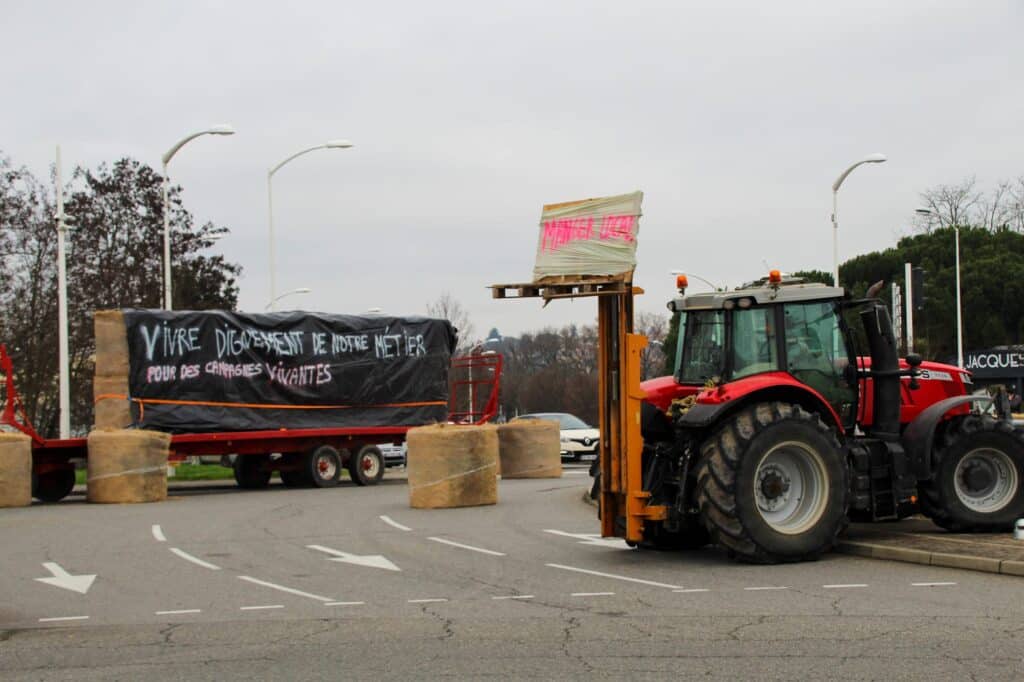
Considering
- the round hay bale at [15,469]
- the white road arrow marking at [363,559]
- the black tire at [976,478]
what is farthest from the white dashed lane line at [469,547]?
the round hay bale at [15,469]

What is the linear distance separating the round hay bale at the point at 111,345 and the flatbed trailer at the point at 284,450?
145 cm

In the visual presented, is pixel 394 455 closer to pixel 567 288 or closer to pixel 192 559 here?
pixel 192 559

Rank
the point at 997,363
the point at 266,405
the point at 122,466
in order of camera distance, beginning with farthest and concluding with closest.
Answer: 1. the point at 997,363
2. the point at 266,405
3. the point at 122,466

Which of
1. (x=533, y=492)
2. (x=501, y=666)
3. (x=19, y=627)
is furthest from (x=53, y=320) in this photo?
(x=501, y=666)

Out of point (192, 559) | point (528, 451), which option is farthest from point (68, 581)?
point (528, 451)

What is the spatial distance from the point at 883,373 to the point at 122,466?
1387 cm

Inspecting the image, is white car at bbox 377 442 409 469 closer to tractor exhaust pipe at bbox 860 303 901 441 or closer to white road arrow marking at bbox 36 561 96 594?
white road arrow marking at bbox 36 561 96 594

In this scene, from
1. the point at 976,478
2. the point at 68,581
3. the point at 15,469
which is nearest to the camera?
the point at 68,581

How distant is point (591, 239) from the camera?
12031mm

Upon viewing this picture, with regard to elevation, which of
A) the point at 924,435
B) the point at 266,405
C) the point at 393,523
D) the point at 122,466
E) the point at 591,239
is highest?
the point at 591,239

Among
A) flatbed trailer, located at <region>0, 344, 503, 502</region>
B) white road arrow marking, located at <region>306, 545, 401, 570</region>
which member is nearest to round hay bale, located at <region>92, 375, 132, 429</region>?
flatbed trailer, located at <region>0, 344, 503, 502</region>

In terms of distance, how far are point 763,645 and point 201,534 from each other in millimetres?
9914

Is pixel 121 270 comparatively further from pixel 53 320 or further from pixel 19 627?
pixel 19 627

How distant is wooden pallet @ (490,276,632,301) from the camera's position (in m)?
11.9
